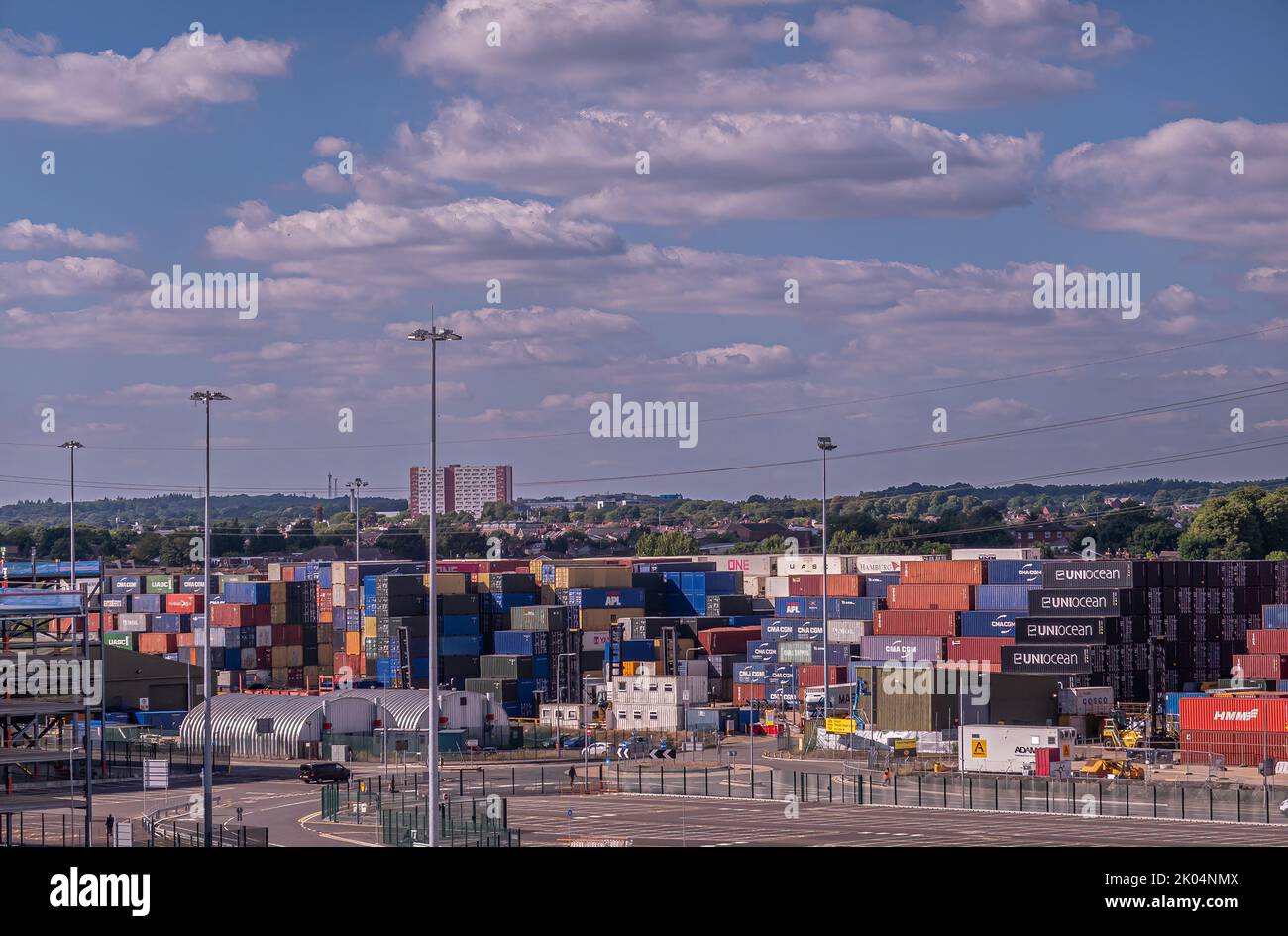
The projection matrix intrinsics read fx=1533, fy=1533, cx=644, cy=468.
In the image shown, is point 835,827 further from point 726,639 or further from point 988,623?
point 726,639

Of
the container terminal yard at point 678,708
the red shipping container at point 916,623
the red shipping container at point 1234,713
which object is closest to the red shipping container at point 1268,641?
the container terminal yard at point 678,708

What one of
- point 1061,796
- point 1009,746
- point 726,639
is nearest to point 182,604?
point 726,639

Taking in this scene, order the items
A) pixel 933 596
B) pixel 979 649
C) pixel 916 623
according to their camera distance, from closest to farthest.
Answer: pixel 979 649
pixel 916 623
pixel 933 596

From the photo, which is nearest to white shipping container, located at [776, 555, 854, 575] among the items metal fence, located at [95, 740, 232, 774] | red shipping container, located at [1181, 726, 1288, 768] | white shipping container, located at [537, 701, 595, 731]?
white shipping container, located at [537, 701, 595, 731]

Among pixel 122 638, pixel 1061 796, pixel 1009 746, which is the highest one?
pixel 122 638

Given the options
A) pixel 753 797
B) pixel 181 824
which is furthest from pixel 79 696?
pixel 753 797

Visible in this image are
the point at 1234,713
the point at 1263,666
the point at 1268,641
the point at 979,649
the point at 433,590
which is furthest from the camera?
the point at 979,649

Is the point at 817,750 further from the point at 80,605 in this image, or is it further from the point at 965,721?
the point at 80,605
